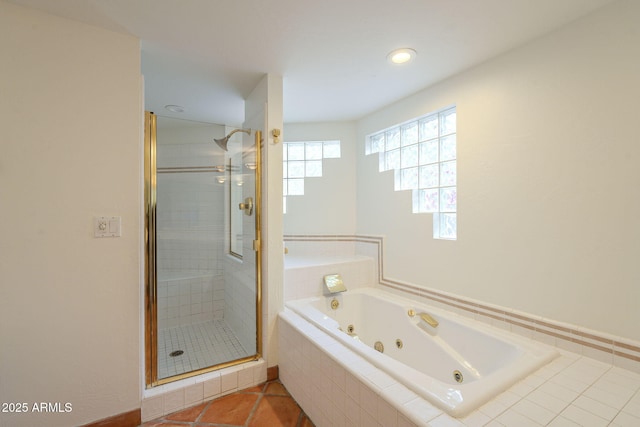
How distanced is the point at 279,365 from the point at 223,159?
5.22 ft

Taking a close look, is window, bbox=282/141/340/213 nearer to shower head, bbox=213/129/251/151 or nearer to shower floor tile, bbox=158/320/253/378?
shower head, bbox=213/129/251/151

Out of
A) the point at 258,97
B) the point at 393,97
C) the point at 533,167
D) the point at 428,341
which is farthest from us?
the point at 393,97

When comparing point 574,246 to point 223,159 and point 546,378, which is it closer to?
point 546,378

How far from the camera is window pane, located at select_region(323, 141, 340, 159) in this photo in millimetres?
3078

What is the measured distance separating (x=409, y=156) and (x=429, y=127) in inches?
11.2

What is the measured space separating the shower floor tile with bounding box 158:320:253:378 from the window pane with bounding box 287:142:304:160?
1.84 m

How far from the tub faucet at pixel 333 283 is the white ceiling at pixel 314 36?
157cm

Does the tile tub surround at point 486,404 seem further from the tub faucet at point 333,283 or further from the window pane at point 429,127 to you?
the window pane at point 429,127

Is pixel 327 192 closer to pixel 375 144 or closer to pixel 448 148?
pixel 375 144

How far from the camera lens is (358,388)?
1.18 meters

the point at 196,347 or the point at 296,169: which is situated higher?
the point at 296,169

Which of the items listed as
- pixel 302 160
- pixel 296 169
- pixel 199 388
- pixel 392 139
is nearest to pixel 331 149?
pixel 302 160

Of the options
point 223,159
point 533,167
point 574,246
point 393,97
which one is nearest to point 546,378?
point 574,246

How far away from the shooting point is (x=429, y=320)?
6.44 feet
